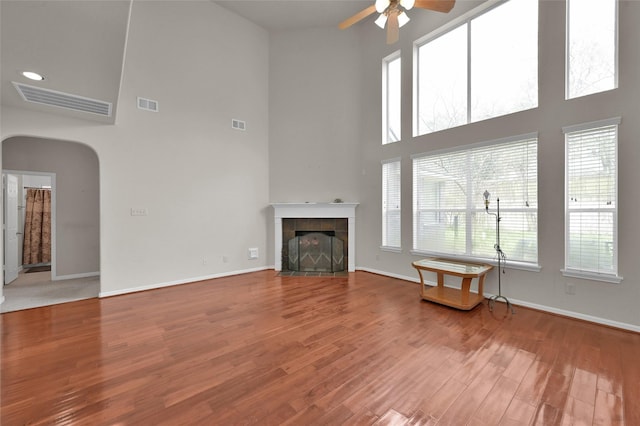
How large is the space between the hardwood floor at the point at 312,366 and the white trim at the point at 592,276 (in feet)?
1.70

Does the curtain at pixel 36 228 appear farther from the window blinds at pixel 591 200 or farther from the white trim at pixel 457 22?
the window blinds at pixel 591 200

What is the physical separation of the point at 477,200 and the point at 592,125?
145 cm

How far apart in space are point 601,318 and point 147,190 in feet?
20.9

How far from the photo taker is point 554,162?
10.4 feet

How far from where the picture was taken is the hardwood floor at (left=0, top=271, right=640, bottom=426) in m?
1.64

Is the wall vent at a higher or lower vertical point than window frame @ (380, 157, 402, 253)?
higher

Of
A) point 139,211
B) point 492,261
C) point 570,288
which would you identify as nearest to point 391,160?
point 492,261

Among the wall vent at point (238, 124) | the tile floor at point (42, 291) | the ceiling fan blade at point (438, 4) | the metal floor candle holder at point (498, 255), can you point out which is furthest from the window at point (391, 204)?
the tile floor at point (42, 291)

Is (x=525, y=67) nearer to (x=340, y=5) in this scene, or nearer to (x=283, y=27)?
(x=340, y=5)

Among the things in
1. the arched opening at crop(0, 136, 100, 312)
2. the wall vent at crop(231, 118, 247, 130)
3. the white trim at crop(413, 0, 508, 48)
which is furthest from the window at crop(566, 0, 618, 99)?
the arched opening at crop(0, 136, 100, 312)

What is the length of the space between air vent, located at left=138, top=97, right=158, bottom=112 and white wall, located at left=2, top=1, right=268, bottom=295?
0.28 feet

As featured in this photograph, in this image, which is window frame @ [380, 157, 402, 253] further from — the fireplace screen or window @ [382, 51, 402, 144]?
the fireplace screen

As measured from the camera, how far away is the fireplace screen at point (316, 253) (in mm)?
5543

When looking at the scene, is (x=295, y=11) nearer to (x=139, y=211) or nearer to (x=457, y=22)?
(x=457, y=22)
